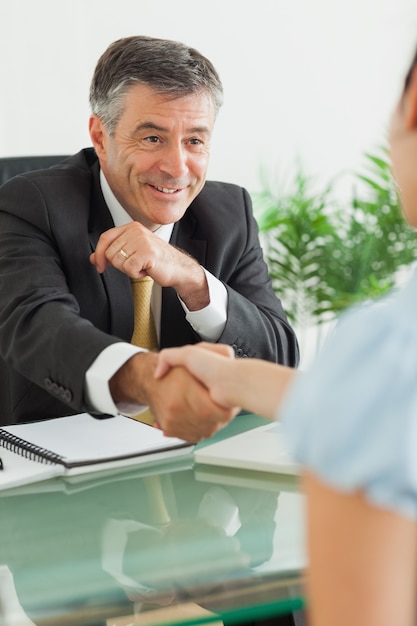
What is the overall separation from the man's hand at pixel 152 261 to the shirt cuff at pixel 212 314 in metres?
0.02

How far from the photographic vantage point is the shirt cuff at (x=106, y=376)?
5.64ft

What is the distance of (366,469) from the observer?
2.18 ft

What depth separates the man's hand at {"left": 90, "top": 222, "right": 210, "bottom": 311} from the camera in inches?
82.4

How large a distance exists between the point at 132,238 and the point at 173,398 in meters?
0.64

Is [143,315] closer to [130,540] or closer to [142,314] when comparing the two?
[142,314]

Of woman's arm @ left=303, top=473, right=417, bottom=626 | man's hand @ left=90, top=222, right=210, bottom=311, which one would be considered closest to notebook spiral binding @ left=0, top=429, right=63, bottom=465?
man's hand @ left=90, top=222, right=210, bottom=311

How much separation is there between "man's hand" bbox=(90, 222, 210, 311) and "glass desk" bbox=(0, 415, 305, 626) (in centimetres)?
58

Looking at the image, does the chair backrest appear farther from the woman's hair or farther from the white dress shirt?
the woman's hair

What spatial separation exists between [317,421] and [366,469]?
0.05m

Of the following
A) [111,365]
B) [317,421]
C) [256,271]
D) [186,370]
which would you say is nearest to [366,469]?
[317,421]

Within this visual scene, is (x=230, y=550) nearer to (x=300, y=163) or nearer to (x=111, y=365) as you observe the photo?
(x=111, y=365)

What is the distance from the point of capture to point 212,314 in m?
2.19

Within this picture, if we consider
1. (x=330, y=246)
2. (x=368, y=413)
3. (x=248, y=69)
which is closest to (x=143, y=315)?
(x=368, y=413)

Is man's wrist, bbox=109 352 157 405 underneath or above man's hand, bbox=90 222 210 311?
underneath
